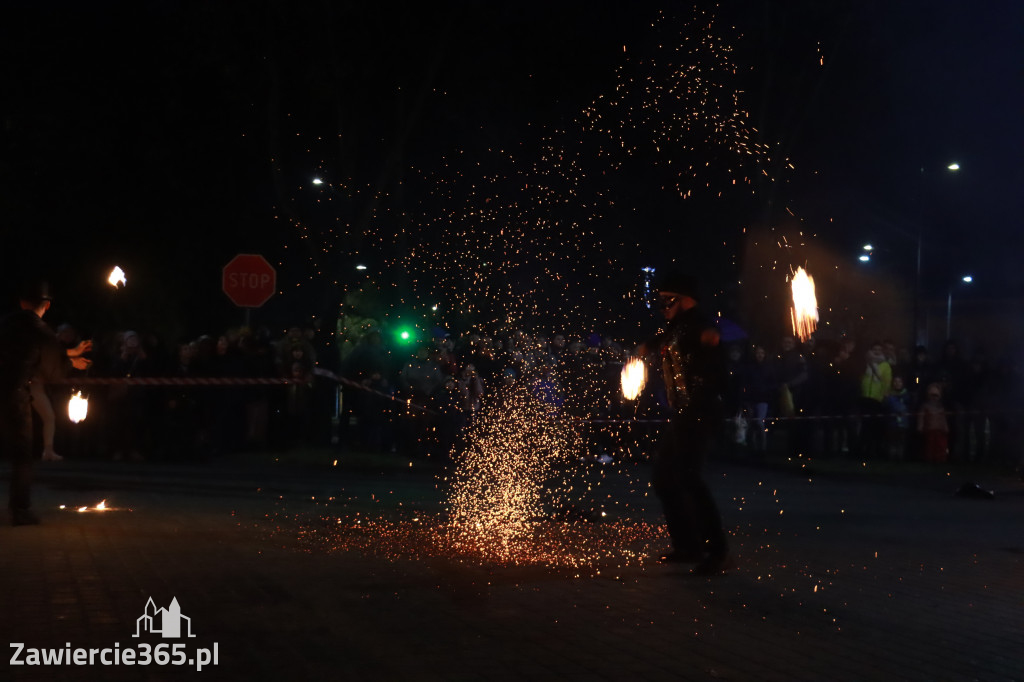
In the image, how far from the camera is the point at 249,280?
21.0 m

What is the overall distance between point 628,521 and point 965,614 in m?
4.29

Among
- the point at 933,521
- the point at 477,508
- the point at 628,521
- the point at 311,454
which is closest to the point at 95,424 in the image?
the point at 311,454

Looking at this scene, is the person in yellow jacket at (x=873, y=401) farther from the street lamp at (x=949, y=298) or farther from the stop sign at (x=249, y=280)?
the street lamp at (x=949, y=298)

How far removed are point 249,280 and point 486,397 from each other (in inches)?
161

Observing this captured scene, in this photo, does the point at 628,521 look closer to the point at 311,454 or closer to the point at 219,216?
the point at 311,454

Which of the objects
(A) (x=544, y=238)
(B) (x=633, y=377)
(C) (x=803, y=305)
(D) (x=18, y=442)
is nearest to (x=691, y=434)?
(D) (x=18, y=442)

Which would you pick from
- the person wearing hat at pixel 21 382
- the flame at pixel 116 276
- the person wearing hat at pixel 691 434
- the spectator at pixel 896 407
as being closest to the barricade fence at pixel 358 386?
the spectator at pixel 896 407

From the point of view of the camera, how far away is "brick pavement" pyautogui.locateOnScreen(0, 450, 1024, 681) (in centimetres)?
611

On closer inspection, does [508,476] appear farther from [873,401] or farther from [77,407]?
[873,401]

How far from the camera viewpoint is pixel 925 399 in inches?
794

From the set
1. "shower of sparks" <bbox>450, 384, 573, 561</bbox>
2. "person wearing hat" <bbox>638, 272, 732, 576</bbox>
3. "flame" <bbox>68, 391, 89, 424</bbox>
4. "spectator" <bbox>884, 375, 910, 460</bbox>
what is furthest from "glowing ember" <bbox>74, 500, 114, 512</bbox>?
"spectator" <bbox>884, 375, 910, 460</bbox>

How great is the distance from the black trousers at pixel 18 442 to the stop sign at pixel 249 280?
10.5 metres

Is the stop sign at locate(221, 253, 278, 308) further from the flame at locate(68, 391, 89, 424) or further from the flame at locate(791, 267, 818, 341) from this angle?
the flame at locate(791, 267, 818, 341)

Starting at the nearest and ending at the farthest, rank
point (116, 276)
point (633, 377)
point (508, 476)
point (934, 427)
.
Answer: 1. point (508, 476)
2. point (633, 377)
3. point (934, 427)
4. point (116, 276)
